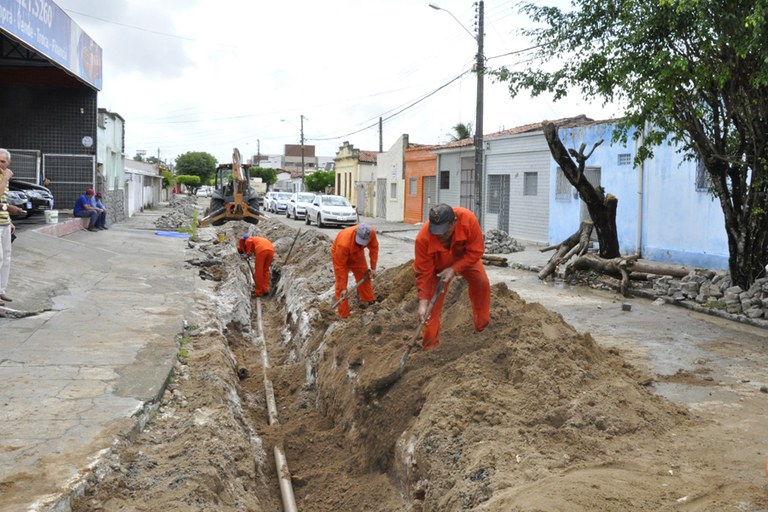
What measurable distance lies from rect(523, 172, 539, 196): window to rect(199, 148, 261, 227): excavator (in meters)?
9.11

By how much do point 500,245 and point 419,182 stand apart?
14.0 meters

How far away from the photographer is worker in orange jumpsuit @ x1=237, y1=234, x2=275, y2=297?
48.6ft

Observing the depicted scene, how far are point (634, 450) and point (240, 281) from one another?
10952 millimetres

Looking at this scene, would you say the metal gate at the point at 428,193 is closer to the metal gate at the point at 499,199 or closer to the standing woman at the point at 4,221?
the metal gate at the point at 499,199

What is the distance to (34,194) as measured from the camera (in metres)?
18.7

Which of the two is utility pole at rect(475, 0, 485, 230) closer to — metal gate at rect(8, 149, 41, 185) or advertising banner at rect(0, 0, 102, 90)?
advertising banner at rect(0, 0, 102, 90)

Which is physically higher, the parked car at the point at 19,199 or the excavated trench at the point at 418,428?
the parked car at the point at 19,199

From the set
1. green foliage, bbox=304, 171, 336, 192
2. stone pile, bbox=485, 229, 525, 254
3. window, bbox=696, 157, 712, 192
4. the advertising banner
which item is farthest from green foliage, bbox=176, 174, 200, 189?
window, bbox=696, 157, 712, 192

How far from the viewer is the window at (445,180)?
1276 inches

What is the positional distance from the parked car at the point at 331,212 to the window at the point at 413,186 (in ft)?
13.7

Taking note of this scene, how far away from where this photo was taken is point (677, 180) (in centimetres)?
1816

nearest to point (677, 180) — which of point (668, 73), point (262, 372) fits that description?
point (668, 73)

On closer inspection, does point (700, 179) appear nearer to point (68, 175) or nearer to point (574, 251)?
point (574, 251)

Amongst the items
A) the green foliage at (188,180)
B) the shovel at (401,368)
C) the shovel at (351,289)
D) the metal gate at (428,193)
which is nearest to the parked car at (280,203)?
the metal gate at (428,193)
